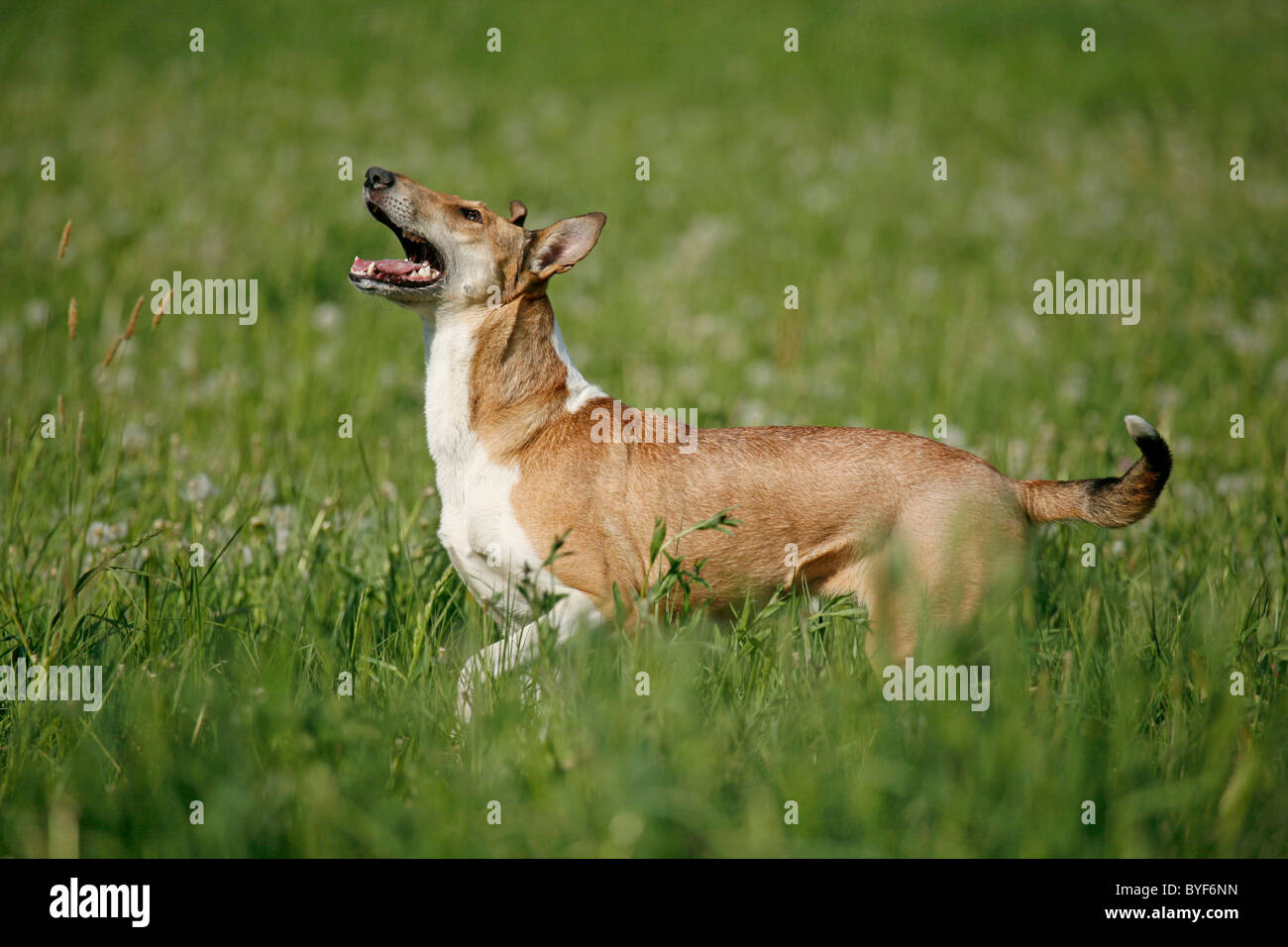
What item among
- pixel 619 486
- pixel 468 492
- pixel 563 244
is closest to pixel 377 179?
pixel 563 244

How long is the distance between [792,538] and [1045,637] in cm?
95

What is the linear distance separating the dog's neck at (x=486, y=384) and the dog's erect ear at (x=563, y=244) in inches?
7.0

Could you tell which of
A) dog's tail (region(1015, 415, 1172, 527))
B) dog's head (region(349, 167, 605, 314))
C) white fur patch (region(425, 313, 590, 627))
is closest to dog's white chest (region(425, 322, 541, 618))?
white fur patch (region(425, 313, 590, 627))

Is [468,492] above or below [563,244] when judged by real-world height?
below

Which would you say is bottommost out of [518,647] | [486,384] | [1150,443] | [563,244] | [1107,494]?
[518,647]

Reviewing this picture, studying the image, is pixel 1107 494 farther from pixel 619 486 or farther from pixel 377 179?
pixel 377 179

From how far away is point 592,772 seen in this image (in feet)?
9.36

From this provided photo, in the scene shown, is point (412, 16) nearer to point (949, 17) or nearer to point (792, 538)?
point (949, 17)

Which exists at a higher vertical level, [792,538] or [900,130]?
[900,130]

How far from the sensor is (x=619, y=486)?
158 inches

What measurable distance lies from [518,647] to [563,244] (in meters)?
1.60

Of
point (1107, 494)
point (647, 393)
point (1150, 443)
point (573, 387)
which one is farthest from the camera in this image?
point (647, 393)

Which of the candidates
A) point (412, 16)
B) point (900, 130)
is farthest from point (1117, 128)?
point (412, 16)

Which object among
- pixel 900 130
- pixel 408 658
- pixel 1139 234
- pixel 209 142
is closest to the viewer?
pixel 408 658
